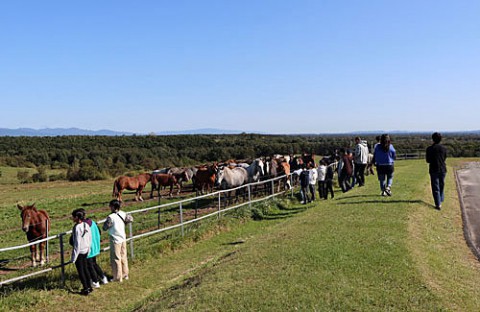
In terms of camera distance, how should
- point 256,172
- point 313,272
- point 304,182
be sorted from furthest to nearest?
point 256,172 → point 304,182 → point 313,272

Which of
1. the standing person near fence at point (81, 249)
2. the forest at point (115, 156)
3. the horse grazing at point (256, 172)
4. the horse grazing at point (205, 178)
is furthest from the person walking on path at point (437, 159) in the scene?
the forest at point (115, 156)

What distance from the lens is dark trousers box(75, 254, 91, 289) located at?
26.1 feet

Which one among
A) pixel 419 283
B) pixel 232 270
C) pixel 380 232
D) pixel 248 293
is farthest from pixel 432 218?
pixel 248 293

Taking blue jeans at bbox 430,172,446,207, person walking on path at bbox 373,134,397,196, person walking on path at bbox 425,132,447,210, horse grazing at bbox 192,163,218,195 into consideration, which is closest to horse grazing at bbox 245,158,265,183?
horse grazing at bbox 192,163,218,195

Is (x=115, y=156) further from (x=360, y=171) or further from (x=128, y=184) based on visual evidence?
(x=360, y=171)

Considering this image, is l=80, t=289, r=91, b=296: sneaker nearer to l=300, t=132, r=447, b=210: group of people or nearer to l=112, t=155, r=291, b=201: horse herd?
l=300, t=132, r=447, b=210: group of people

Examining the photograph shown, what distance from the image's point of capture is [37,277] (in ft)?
29.0

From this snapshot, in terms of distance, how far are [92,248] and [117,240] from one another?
1.83 ft

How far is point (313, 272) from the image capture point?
6.83m

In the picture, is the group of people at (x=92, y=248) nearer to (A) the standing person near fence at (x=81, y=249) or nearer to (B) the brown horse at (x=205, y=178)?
(A) the standing person near fence at (x=81, y=249)

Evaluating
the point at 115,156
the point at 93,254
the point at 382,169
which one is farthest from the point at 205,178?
the point at 115,156

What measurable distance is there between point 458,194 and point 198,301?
50.3 feet

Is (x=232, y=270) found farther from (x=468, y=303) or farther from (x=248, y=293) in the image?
(x=468, y=303)

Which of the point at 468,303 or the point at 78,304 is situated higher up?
the point at 468,303
